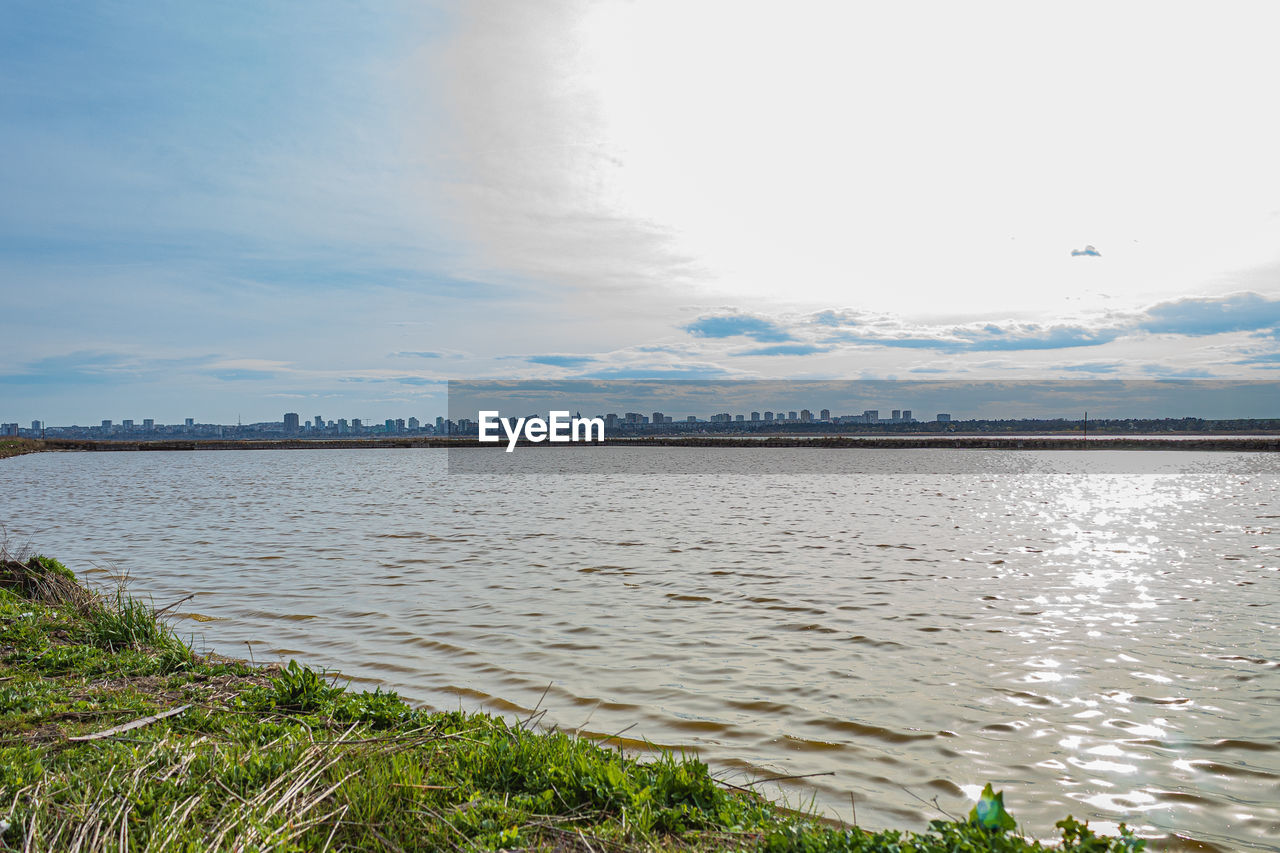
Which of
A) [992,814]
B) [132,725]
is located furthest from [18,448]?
[992,814]

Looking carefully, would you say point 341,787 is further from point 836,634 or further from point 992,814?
point 836,634

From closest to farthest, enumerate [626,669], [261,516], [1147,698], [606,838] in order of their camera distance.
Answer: [606,838], [1147,698], [626,669], [261,516]

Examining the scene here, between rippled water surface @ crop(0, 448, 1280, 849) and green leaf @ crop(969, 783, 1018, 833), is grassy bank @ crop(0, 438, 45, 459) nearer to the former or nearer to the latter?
rippled water surface @ crop(0, 448, 1280, 849)

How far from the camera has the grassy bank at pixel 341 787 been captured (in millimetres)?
4512

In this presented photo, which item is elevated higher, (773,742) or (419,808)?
(419,808)

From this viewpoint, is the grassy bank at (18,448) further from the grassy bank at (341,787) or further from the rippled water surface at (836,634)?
the grassy bank at (341,787)

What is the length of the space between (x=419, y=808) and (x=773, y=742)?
4053 millimetres

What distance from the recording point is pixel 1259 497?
1438 inches

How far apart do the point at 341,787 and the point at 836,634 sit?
27.5 feet

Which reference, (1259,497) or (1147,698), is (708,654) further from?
(1259,497)

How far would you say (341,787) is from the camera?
5.13 metres

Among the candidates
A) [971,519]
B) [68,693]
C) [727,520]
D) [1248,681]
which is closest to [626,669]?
[68,693]

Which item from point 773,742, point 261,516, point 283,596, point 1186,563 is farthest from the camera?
point 261,516

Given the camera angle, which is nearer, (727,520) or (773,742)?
(773,742)
